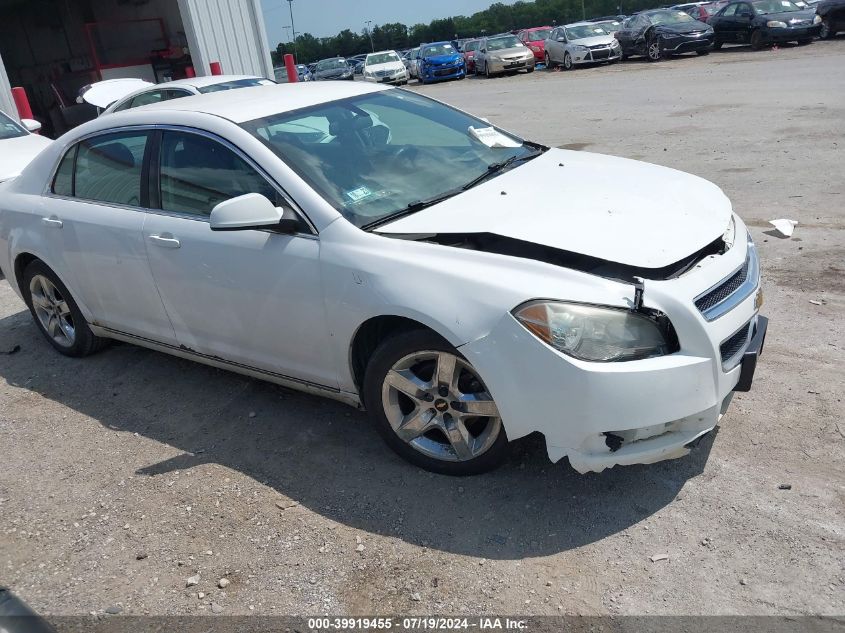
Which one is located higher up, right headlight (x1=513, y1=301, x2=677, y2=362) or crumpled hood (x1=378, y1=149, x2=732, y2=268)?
crumpled hood (x1=378, y1=149, x2=732, y2=268)

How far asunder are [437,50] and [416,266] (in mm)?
28474

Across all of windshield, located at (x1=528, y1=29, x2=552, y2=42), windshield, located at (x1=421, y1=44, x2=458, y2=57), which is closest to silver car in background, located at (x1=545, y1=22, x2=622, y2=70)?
windshield, located at (x1=421, y1=44, x2=458, y2=57)

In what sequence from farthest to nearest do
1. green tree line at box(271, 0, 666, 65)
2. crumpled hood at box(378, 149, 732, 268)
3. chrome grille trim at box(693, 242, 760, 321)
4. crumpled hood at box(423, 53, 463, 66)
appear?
green tree line at box(271, 0, 666, 65)
crumpled hood at box(423, 53, 463, 66)
crumpled hood at box(378, 149, 732, 268)
chrome grille trim at box(693, 242, 760, 321)

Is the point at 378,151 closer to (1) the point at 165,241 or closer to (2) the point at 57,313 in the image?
(1) the point at 165,241

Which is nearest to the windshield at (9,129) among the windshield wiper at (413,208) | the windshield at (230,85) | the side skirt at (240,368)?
the windshield at (230,85)

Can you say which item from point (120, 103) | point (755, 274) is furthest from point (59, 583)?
point (120, 103)

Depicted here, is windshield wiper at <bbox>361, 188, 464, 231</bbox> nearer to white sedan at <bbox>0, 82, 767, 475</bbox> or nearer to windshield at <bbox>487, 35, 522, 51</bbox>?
white sedan at <bbox>0, 82, 767, 475</bbox>

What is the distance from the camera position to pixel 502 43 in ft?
88.6

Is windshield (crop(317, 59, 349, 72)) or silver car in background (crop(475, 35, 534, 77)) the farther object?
windshield (crop(317, 59, 349, 72))

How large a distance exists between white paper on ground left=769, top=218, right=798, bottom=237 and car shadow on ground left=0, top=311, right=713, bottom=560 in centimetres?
316

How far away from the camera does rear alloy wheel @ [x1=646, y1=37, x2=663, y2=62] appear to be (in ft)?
74.7

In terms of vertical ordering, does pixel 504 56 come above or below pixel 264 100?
below

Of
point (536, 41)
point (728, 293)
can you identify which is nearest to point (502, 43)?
point (536, 41)

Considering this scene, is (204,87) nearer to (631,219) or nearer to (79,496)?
(79,496)
